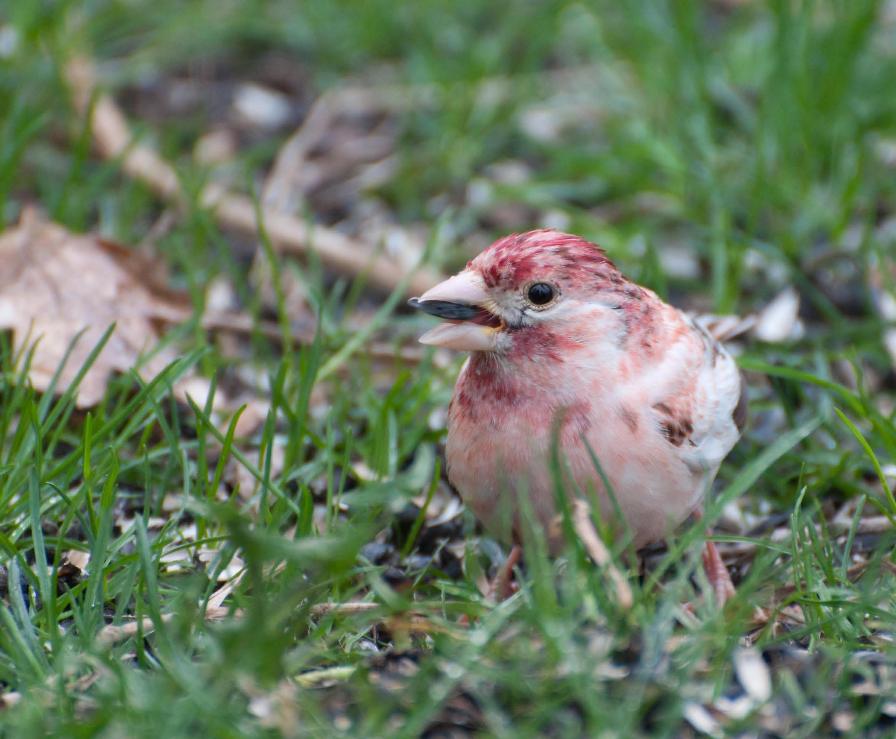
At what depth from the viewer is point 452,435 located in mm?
3307

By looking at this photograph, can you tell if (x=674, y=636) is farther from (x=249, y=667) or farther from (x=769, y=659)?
(x=249, y=667)

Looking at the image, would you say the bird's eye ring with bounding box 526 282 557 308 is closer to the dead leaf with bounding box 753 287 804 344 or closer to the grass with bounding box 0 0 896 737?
the grass with bounding box 0 0 896 737

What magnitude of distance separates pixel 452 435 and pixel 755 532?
113 centimetres

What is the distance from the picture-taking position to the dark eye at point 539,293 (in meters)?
3.29

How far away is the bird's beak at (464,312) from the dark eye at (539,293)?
0.11m

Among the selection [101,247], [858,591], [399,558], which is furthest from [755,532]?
[101,247]

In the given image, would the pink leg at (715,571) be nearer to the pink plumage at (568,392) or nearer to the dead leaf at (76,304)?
the pink plumage at (568,392)

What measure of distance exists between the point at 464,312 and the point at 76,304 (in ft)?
5.61

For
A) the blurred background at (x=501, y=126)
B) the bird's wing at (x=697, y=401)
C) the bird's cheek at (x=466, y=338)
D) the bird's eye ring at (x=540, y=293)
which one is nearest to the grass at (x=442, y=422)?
the blurred background at (x=501, y=126)

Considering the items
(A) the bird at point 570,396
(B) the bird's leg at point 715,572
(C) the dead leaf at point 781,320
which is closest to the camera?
(A) the bird at point 570,396

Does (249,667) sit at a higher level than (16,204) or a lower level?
lower

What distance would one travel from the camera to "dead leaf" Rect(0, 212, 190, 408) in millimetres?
4059

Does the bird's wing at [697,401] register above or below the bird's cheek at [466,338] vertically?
below

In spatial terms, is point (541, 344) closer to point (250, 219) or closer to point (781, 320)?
point (781, 320)
